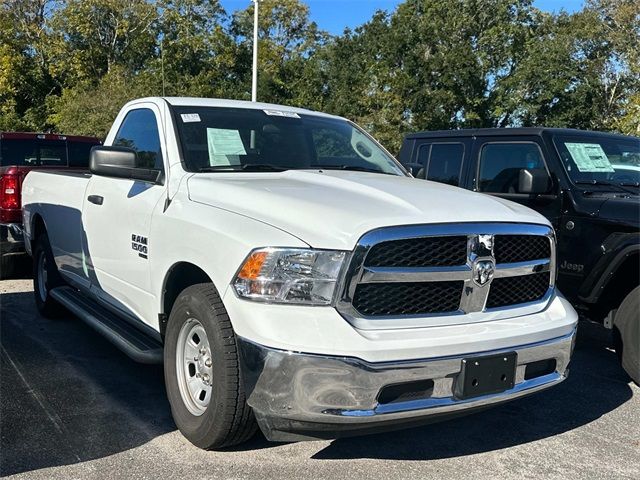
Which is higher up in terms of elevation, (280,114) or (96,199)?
(280,114)

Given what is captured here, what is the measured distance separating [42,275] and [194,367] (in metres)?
3.43

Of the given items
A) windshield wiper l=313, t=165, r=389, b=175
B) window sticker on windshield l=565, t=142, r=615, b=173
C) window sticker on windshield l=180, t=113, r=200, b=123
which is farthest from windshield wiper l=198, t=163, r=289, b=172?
window sticker on windshield l=565, t=142, r=615, b=173

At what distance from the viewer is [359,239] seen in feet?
8.89

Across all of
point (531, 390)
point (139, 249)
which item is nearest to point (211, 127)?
point (139, 249)

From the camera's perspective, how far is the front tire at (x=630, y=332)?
4562 mm

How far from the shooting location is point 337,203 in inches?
120

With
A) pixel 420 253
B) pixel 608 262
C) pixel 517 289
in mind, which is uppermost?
pixel 420 253

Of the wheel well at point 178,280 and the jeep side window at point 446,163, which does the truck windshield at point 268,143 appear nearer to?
the wheel well at point 178,280

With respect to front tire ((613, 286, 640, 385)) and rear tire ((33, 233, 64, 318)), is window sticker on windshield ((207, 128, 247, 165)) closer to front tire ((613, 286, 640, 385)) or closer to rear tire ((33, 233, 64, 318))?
rear tire ((33, 233, 64, 318))

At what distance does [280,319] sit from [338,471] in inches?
40.2

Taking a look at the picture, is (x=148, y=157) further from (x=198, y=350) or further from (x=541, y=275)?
(x=541, y=275)

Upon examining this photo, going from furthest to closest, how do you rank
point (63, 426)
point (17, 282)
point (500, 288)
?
point (17, 282), point (63, 426), point (500, 288)

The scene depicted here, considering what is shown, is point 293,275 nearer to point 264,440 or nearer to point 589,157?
point 264,440

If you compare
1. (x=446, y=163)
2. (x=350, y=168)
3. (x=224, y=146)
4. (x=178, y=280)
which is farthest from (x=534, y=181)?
(x=178, y=280)
